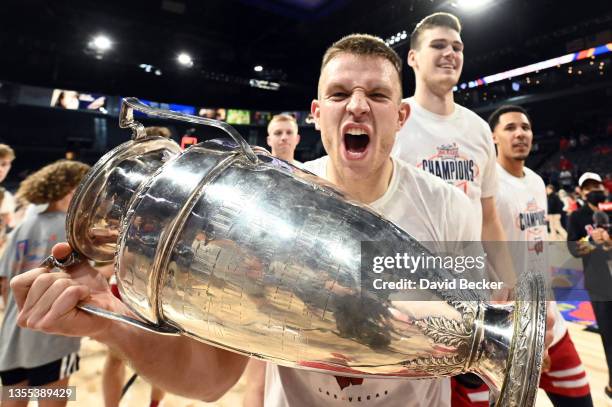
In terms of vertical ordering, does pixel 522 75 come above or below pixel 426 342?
above

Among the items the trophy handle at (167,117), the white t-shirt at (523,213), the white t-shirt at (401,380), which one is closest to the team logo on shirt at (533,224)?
the white t-shirt at (523,213)

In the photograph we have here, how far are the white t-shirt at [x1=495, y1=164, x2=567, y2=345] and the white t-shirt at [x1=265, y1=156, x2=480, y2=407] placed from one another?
1.11 metres

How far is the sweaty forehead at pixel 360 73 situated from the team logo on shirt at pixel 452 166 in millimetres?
740

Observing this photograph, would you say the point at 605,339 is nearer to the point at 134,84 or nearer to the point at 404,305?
the point at 404,305

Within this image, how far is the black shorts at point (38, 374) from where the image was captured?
159 cm

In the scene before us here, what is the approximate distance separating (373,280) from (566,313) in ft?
16.0

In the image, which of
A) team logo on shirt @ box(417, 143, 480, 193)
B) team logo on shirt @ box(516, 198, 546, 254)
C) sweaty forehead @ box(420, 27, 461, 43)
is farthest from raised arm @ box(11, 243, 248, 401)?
team logo on shirt @ box(516, 198, 546, 254)

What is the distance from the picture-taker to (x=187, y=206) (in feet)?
1.16

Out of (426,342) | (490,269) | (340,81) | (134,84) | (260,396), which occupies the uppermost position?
(134,84)

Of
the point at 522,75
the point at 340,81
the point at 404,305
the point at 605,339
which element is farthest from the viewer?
the point at 522,75

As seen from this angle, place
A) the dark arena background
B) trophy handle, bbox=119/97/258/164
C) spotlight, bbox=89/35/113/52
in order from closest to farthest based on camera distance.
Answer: trophy handle, bbox=119/97/258/164
the dark arena background
spotlight, bbox=89/35/113/52

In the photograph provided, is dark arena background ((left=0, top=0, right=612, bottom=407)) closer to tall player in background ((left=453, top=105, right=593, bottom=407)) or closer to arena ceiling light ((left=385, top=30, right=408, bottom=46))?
arena ceiling light ((left=385, top=30, right=408, bottom=46))

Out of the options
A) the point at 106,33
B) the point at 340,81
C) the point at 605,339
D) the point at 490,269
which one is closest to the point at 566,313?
the point at 605,339

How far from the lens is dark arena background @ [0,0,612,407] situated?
7.77m
